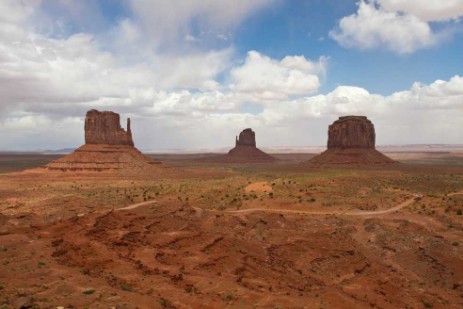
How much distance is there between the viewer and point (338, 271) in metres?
29.0

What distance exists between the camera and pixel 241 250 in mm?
30125

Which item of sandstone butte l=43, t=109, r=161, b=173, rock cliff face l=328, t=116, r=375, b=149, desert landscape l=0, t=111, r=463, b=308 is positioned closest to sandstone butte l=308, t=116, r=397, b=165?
rock cliff face l=328, t=116, r=375, b=149

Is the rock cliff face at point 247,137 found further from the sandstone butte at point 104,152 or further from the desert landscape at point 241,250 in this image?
the desert landscape at point 241,250

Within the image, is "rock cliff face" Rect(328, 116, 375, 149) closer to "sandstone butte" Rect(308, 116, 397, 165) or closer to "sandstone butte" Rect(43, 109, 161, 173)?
"sandstone butte" Rect(308, 116, 397, 165)

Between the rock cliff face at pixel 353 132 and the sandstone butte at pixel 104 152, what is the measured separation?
2327 inches

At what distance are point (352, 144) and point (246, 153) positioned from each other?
73.4 m

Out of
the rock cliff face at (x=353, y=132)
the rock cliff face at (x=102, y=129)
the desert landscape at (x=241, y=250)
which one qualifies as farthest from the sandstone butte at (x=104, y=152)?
the rock cliff face at (x=353, y=132)

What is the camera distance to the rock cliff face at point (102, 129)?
337 feet

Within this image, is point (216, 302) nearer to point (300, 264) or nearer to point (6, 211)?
point (300, 264)

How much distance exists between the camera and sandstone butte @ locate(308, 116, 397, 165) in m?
110

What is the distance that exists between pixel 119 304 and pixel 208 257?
34.9 ft

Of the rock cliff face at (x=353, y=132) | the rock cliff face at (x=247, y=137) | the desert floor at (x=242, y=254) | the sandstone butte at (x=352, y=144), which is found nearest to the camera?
the desert floor at (x=242, y=254)

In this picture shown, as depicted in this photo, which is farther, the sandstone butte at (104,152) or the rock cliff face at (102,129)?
the rock cliff face at (102,129)

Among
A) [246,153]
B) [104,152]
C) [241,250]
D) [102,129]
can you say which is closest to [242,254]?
[241,250]
